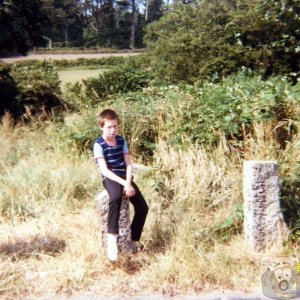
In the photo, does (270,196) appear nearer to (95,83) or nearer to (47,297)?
(47,297)

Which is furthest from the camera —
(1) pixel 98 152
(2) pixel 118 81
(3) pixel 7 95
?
(2) pixel 118 81

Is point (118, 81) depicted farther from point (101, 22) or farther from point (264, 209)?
point (101, 22)

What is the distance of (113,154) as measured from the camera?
11.9 feet

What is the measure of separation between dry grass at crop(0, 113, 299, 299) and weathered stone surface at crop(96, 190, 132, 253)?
11cm

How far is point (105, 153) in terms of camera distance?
360 cm

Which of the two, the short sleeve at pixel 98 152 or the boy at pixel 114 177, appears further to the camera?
the short sleeve at pixel 98 152

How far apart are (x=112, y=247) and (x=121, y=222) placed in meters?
0.26

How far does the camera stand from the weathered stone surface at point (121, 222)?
356 cm

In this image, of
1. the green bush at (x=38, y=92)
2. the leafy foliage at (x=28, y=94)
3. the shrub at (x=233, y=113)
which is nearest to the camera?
the shrub at (x=233, y=113)

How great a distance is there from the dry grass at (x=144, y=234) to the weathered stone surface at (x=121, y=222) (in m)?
0.11

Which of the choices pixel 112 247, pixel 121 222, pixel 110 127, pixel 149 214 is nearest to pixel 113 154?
pixel 110 127

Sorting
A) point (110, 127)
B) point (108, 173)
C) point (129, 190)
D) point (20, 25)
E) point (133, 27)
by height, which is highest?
point (133, 27)

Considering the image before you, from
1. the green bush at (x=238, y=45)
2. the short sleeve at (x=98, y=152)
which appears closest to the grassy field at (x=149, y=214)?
the short sleeve at (x=98, y=152)

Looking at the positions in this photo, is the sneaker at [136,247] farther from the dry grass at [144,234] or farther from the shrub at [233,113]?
the shrub at [233,113]
